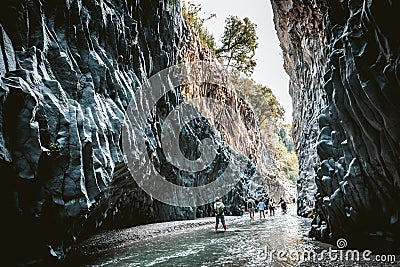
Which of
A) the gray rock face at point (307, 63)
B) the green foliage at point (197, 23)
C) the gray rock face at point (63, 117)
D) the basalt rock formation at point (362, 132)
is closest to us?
the gray rock face at point (63, 117)

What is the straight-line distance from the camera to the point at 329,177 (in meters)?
10.0

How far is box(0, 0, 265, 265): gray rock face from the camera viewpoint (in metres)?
6.66

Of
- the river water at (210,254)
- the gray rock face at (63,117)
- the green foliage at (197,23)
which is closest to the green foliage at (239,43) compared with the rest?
the green foliage at (197,23)

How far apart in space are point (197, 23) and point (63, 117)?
28587mm

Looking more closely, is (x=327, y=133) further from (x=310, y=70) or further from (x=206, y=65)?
(x=206, y=65)

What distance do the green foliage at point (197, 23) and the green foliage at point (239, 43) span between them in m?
1.49

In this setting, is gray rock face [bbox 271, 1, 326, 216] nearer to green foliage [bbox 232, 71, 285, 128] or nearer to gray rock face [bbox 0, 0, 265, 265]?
gray rock face [bbox 0, 0, 265, 265]

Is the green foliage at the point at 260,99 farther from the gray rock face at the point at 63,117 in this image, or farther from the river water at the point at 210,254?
the river water at the point at 210,254

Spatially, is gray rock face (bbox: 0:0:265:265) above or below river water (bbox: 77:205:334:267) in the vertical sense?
above

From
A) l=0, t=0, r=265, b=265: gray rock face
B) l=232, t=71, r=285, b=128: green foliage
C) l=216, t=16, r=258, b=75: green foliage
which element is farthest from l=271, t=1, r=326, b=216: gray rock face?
l=232, t=71, r=285, b=128: green foliage

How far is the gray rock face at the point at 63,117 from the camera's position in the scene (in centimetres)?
666

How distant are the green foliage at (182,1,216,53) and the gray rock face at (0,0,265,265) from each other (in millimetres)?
16491

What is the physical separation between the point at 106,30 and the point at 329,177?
9.81m

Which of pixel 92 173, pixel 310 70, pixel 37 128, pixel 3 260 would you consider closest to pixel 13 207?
pixel 3 260
